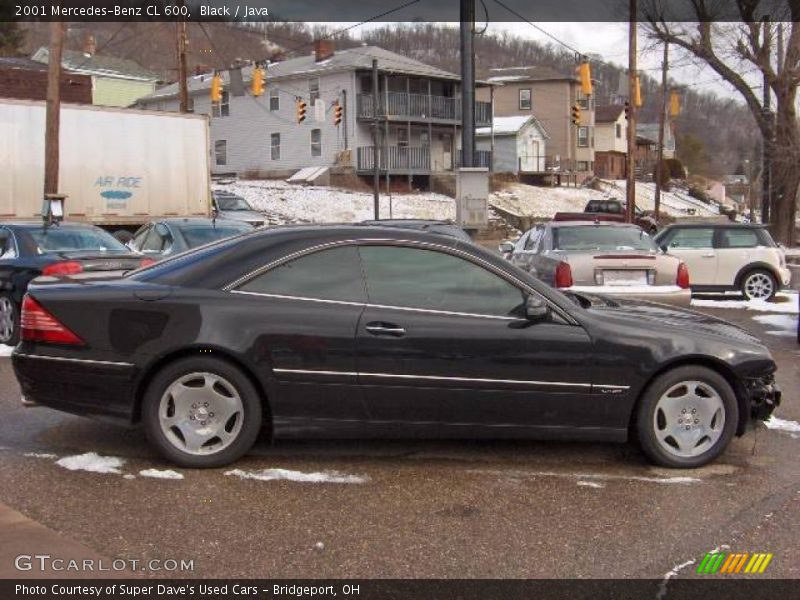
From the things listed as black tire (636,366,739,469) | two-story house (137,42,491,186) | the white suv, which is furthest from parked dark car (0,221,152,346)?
two-story house (137,42,491,186)

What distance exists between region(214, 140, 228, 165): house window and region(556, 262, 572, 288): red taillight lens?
43380mm

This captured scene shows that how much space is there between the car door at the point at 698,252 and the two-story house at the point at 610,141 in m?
63.7

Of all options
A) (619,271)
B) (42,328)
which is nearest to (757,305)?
(619,271)

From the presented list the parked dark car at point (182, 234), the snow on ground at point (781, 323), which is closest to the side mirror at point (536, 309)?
the snow on ground at point (781, 323)

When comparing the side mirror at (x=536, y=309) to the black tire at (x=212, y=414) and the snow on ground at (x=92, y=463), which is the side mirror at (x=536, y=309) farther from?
the snow on ground at (x=92, y=463)

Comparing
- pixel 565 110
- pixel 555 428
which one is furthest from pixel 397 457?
pixel 565 110

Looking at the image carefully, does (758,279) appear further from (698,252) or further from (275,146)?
(275,146)

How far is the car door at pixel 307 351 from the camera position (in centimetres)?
506

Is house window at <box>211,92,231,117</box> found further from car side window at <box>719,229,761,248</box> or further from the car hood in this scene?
the car hood

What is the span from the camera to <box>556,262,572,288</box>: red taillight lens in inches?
388

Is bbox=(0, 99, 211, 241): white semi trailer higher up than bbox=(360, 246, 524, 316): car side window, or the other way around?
bbox=(0, 99, 211, 241): white semi trailer

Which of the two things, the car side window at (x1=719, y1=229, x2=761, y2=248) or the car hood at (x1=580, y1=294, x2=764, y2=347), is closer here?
the car hood at (x1=580, y1=294, x2=764, y2=347)

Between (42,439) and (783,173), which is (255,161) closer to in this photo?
(783,173)
